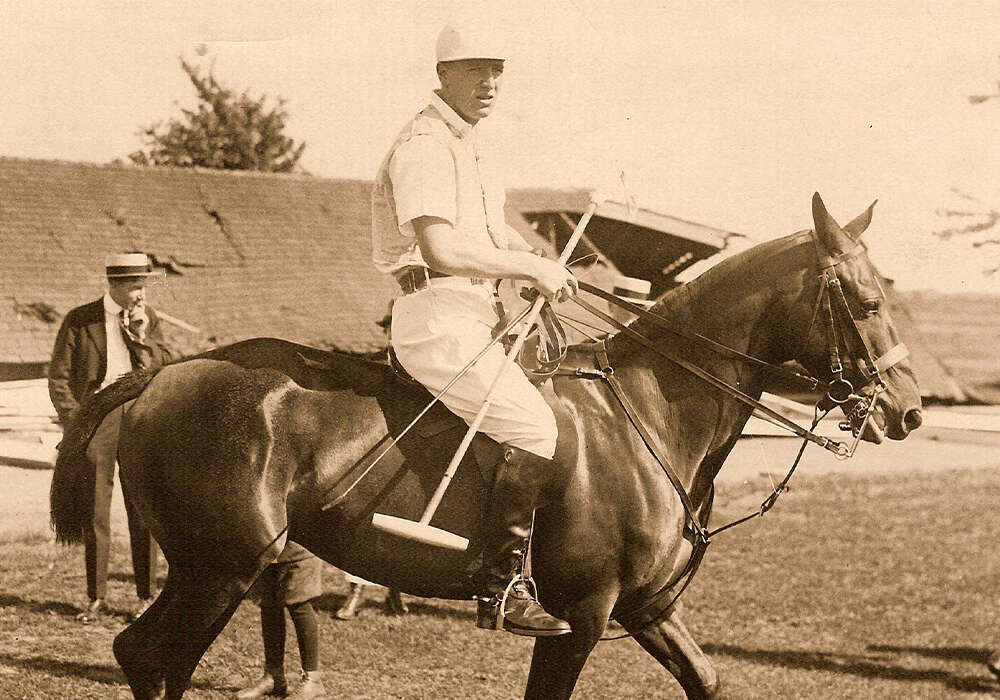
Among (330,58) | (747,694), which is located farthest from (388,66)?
(747,694)

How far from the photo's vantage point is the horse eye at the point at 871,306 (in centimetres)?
411

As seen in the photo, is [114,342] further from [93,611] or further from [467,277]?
[467,277]

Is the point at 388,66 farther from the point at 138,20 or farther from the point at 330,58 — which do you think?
the point at 138,20

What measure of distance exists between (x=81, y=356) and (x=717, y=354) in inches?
200

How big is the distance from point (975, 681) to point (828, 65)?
11.2 meters

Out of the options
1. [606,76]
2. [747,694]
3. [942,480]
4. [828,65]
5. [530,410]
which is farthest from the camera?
[606,76]

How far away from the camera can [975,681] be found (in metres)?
6.21

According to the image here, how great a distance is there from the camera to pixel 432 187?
3.87m

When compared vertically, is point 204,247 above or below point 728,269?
below

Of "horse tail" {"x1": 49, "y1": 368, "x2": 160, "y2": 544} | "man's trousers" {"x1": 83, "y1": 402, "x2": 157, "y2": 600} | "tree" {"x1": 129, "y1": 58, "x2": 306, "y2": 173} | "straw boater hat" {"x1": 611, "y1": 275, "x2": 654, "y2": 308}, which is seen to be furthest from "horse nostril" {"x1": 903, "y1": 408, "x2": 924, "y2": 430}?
"tree" {"x1": 129, "y1": 58, "x2": 306, "y2": 173}

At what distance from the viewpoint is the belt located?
416 centimetres

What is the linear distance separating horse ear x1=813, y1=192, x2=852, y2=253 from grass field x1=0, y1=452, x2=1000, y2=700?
300 cm

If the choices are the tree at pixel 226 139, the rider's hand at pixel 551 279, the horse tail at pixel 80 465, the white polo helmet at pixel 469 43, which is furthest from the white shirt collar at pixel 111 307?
the tree at pixel 226 139

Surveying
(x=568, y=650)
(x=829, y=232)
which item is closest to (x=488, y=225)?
(x=829, y=232)
